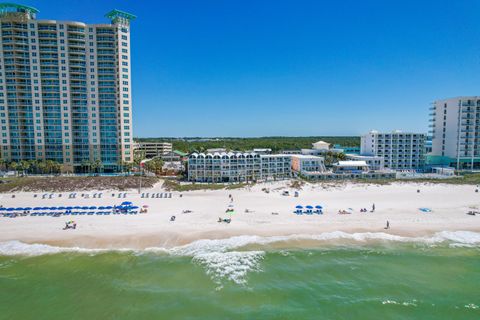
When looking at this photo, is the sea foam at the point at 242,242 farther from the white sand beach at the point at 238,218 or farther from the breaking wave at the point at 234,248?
the white sand beach at the point at 238,218

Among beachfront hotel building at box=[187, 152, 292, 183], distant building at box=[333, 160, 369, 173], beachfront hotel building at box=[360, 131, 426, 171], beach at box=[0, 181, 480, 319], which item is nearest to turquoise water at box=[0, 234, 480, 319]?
beach at box=[0, 181, 480, 319]

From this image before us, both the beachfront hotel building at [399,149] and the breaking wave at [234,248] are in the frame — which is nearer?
the breaking wave at [234,248]

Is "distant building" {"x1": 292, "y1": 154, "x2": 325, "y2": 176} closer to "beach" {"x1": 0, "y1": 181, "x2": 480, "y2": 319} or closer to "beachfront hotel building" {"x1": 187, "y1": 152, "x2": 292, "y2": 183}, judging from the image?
"beachfront hotel building" {"x1": 187, "y1": 152, "x2": 292, "y2": 183}

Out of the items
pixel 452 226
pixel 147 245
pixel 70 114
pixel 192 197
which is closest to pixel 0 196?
pixel 70 114

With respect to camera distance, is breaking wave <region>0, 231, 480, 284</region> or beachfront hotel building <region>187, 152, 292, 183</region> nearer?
breaking wave <region>0, 231, 480, 284</region>

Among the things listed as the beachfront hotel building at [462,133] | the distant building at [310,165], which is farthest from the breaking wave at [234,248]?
the beachfront hotel building at [462,133]

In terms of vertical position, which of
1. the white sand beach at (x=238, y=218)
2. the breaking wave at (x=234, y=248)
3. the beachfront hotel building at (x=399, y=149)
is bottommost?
the breaking wave at (x=234, y=248)
